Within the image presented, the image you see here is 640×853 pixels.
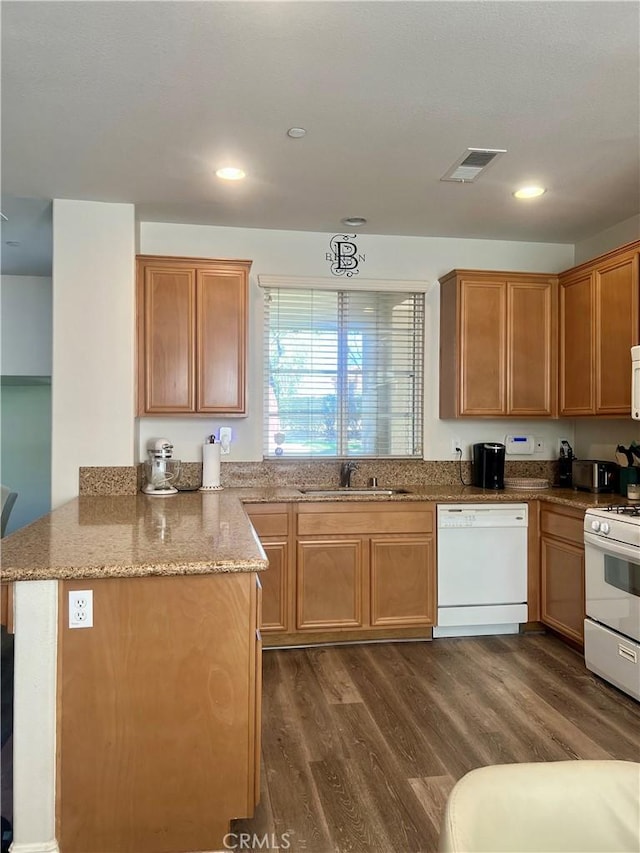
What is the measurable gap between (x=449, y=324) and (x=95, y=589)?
3146mm

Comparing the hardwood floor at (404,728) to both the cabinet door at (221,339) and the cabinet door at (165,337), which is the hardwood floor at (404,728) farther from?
the cabinet door at (165,337)

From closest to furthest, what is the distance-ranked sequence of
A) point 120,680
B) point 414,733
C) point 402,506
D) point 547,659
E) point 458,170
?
point 120,680 → point 414,733 → point 458,170 → point 547,659 → point 402,506

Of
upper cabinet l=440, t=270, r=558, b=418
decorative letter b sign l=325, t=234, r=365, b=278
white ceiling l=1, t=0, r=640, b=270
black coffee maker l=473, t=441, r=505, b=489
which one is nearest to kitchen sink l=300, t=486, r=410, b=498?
black coffee maker l=473, t=441, r=505, b=489

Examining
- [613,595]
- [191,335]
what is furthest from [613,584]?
[191,335]

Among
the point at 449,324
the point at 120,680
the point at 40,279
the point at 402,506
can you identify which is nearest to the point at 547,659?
the point at 402,506

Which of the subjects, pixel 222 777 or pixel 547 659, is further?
pixel 547 659

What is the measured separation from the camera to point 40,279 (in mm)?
5562

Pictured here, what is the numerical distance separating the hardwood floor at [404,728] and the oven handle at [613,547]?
2.36 feet

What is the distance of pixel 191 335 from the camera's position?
381cm

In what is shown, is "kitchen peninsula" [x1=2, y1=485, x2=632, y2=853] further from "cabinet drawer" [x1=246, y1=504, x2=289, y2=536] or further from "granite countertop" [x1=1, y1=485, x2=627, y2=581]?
"cabinet drawer" [x1=246, y1=504, x2=289, y2=536]

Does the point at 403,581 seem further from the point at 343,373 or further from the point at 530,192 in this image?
the point at 530,192

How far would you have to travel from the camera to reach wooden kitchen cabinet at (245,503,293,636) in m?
3.64

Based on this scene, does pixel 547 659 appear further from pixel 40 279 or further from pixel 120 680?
pixel 40 279

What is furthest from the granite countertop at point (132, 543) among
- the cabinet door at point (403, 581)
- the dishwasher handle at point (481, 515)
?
the dishwasher handle at point (481, 515)
